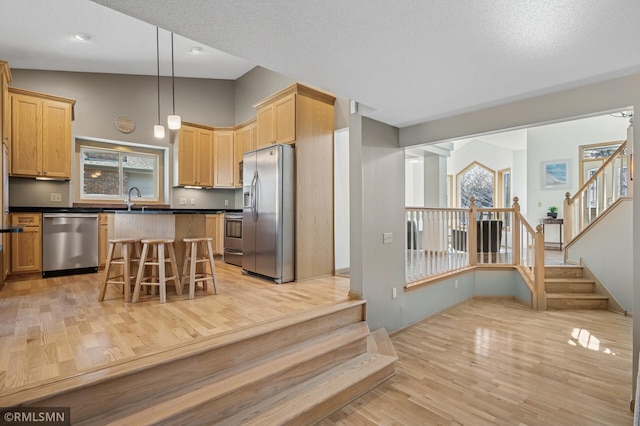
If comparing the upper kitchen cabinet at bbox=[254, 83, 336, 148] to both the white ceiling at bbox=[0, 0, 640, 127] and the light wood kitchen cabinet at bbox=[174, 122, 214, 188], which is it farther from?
the light wood kitchen cabinet at bbox=[174, 122, 214, 188]

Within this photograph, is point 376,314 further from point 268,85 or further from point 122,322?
point 268,85

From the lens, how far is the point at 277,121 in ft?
14.7

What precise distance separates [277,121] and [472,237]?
3775 millimetres

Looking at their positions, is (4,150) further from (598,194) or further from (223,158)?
(598,194)

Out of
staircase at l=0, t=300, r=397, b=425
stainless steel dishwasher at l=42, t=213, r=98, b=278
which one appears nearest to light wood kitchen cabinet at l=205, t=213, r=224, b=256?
stainless steel dishwasher at l=42, t=213, r=98, b=278

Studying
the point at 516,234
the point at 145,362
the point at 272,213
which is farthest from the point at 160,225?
the point at 516,234

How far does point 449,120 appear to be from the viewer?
10.7 feet

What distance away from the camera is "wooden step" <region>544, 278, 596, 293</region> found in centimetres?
471

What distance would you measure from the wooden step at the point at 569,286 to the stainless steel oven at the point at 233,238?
487 centimetres

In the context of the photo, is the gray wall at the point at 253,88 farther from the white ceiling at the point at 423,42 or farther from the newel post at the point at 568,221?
the newel post at the point at 568,221

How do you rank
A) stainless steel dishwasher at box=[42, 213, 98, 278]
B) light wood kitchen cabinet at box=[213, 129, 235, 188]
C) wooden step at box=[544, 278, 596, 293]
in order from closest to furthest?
stainless steel dishwasher at box=[42, 213, 98, 278]
wooden step at box=[544, 278, 596, 293]
light wood kitchen cabinet at box=[213, 129, 235, 188]

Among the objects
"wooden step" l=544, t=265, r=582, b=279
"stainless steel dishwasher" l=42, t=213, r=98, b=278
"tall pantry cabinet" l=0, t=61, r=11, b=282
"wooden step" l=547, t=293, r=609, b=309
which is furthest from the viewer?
"wooden step" l=544, t=265, r=582, b=279

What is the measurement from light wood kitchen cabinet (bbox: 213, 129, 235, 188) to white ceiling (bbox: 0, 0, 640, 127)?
12.9 ft

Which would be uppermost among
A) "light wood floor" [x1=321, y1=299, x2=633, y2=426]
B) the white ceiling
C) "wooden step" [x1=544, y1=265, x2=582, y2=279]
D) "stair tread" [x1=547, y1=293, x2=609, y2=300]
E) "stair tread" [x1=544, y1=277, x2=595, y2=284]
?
the white ceiling
